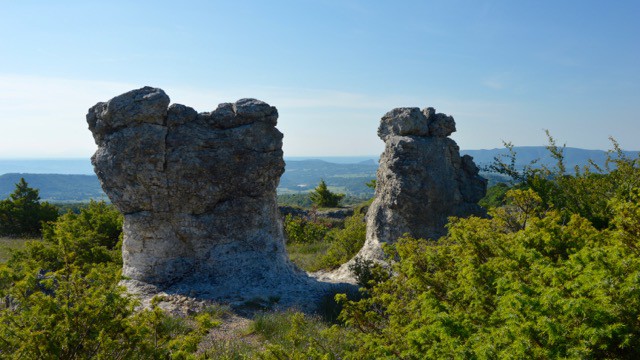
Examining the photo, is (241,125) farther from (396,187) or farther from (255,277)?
(396,187)

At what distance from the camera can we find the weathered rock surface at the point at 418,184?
1409 cm

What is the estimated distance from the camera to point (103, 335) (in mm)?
5121

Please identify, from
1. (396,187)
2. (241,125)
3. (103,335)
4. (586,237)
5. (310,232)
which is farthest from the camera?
(310,232)

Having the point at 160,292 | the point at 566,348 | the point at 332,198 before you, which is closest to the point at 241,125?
the point at 160,292

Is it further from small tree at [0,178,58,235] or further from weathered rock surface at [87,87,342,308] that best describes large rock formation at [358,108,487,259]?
small tree at [0,178,58,235]

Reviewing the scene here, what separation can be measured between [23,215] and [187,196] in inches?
631

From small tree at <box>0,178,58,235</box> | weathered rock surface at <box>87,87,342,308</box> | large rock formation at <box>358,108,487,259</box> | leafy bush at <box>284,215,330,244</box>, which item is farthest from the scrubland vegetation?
small tree at <box>0,178,58,235</box>

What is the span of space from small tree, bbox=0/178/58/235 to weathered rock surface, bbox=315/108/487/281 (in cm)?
1644

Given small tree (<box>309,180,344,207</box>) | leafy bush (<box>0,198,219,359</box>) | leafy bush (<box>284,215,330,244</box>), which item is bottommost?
leafy bush (<box>284,215,330,244</box>)

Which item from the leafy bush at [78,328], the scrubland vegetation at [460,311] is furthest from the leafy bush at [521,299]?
the leafy bush at [78,328]

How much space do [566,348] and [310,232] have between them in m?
19.6

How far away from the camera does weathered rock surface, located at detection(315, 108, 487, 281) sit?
14086mm

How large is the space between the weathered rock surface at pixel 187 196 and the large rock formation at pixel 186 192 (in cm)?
2

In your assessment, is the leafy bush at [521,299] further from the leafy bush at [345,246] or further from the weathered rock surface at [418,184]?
the leafy bush at [345,246]
